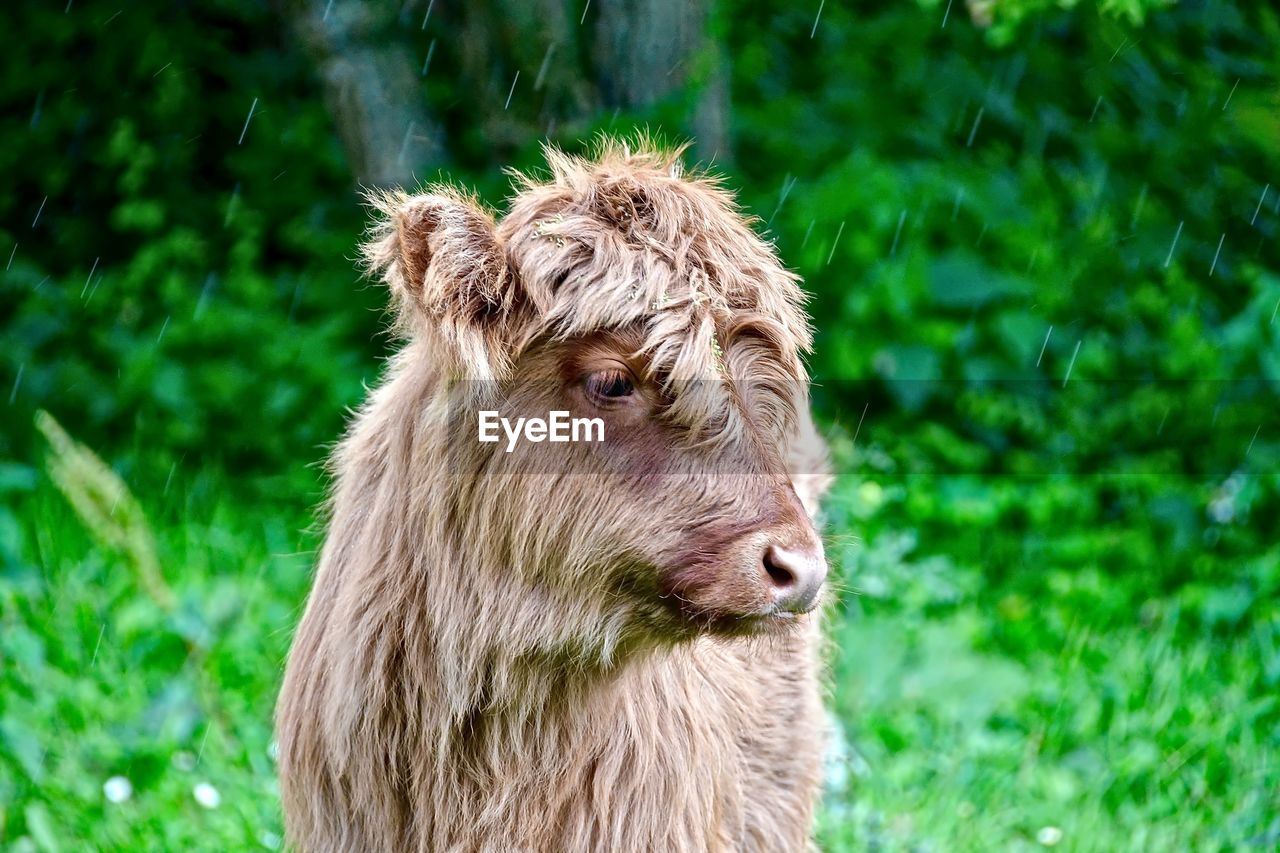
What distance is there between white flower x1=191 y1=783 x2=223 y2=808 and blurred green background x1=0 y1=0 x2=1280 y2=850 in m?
0.07

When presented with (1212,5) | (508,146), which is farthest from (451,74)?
(1212,5)

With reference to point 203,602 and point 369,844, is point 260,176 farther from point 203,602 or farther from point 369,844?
point 369,844

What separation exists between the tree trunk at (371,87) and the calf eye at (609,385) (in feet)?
11.9

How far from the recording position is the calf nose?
2678 millimetres

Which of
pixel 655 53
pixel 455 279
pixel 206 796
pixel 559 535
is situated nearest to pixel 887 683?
pixel 206 796

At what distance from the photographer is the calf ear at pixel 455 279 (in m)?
2.80

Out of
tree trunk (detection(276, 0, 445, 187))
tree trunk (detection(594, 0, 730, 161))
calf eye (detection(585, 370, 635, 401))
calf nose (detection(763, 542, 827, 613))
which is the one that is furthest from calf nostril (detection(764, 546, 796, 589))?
tree trunk (detection(276, 0, 445, 187))

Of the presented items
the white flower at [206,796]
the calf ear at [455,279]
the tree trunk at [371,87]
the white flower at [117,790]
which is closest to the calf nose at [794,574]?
the calf ear at [455,279]

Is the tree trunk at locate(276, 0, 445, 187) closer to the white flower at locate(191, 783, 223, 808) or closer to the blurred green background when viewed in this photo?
the blurred green background

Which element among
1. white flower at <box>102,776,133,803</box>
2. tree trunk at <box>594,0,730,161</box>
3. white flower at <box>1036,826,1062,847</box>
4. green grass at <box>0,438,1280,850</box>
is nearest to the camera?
white flower at <box>102,776,133,803</box>

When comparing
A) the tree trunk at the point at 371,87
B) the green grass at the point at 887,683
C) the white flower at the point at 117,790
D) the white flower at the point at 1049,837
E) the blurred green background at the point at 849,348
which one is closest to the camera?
the white flower at the point at 117,790

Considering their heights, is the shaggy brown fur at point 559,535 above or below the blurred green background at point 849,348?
above

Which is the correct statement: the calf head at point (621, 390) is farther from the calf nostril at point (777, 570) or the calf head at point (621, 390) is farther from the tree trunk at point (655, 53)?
the tree trunk at point (655, 53)

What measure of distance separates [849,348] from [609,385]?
3788 millimetres
